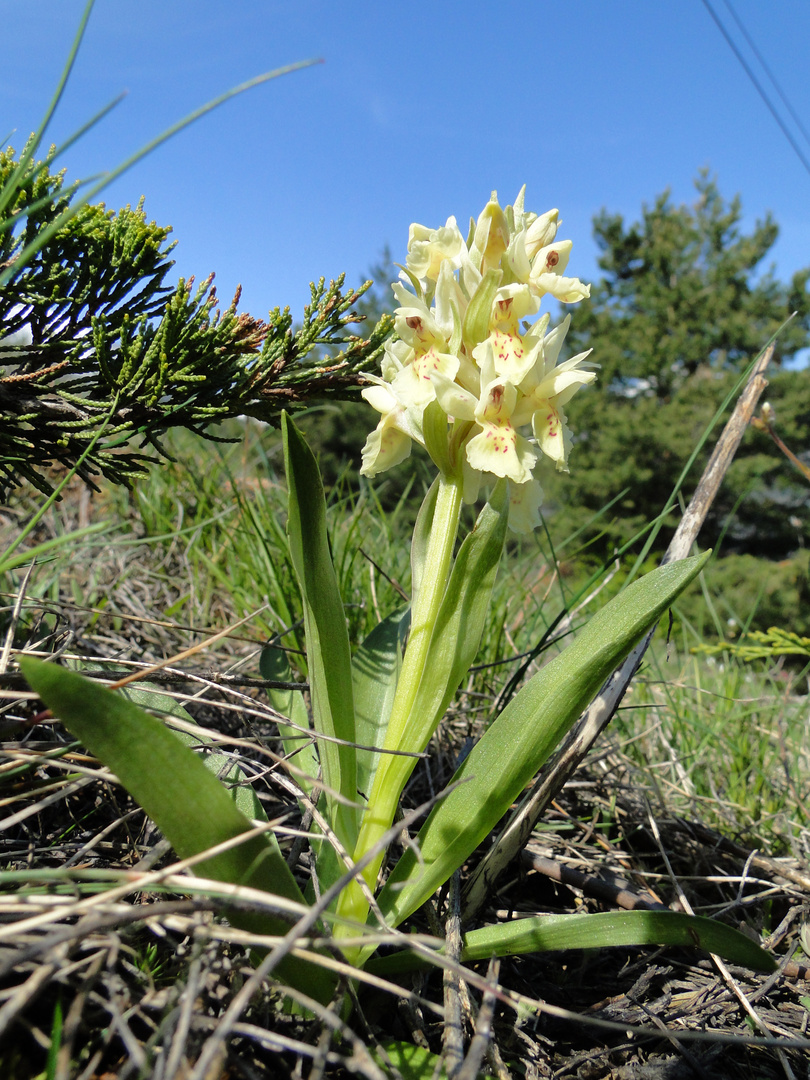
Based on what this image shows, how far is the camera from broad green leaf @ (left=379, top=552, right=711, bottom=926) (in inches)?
36.6

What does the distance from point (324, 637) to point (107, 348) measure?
2.01 ft

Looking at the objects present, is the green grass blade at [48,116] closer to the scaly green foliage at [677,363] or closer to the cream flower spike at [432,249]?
the cream flower spike at [432,249]

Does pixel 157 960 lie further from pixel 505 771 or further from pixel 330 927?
pixel 505 771

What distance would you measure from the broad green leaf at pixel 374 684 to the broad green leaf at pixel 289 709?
91mm

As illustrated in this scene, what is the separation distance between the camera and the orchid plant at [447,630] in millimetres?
880

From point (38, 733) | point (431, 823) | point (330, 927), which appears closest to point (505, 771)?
point (431, 823)

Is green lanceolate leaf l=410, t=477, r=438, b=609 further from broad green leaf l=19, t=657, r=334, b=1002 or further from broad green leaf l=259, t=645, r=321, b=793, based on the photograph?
broad green leaf l=19, t=657, r=334, b=1002

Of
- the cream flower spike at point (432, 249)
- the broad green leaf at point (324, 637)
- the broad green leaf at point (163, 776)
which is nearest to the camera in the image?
the broad green leaf at point (163, 776)

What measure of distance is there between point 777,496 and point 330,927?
19390 millimetres

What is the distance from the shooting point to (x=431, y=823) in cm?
101

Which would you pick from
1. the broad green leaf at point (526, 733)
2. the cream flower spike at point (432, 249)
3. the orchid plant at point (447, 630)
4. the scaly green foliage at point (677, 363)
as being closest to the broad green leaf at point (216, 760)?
the orchid plant at point (447, 630)

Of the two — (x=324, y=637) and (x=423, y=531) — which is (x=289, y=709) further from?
(x=423, y=531)

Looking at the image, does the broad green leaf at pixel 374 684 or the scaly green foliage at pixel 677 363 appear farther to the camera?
the scaly green foliage at pixel 677 363

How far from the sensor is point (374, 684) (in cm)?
129
